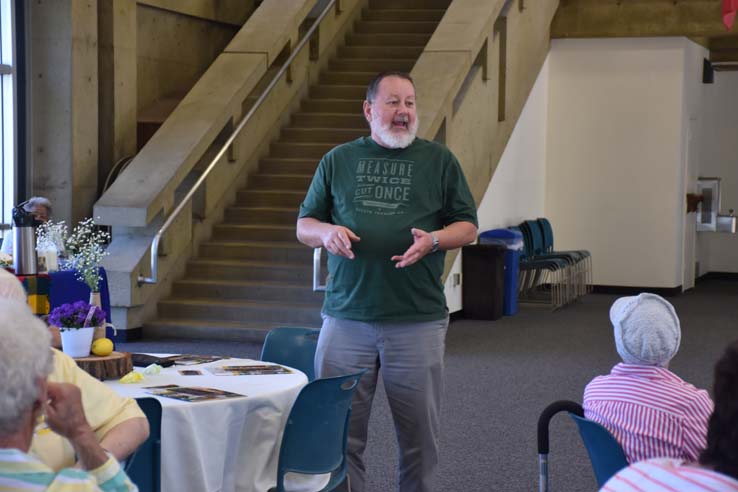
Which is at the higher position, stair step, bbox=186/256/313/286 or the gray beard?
the gray beard

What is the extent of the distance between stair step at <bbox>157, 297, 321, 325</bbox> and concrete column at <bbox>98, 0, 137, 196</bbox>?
185cm

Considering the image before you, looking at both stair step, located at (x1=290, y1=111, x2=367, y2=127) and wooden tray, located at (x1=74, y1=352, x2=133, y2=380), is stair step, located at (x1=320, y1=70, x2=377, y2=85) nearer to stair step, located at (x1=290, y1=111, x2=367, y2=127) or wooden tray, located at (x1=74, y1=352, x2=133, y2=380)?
stair step, located at (x1=290, y1=111, x2=367, y2=127)

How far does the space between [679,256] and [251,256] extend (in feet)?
20.8

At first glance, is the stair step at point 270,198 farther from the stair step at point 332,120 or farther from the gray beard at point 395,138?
the gray beard at point 395,138

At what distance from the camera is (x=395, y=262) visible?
4047 mm

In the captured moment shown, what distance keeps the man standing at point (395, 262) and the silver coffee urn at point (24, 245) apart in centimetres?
245

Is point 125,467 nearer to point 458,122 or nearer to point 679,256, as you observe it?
point 458,122

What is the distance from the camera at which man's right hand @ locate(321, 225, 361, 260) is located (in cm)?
388

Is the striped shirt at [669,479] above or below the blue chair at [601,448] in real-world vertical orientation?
→ above

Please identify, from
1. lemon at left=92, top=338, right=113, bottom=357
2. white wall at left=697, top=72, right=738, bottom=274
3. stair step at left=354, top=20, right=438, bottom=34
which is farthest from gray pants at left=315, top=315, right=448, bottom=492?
white wall at left=697, top=72, right=738, bottom=274

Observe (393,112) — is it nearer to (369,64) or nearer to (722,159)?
(369,64)

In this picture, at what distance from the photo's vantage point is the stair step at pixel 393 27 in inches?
535

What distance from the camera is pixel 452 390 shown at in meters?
7.88

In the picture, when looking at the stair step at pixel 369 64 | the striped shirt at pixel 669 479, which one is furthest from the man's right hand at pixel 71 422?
the stair step at pixel 369 64
